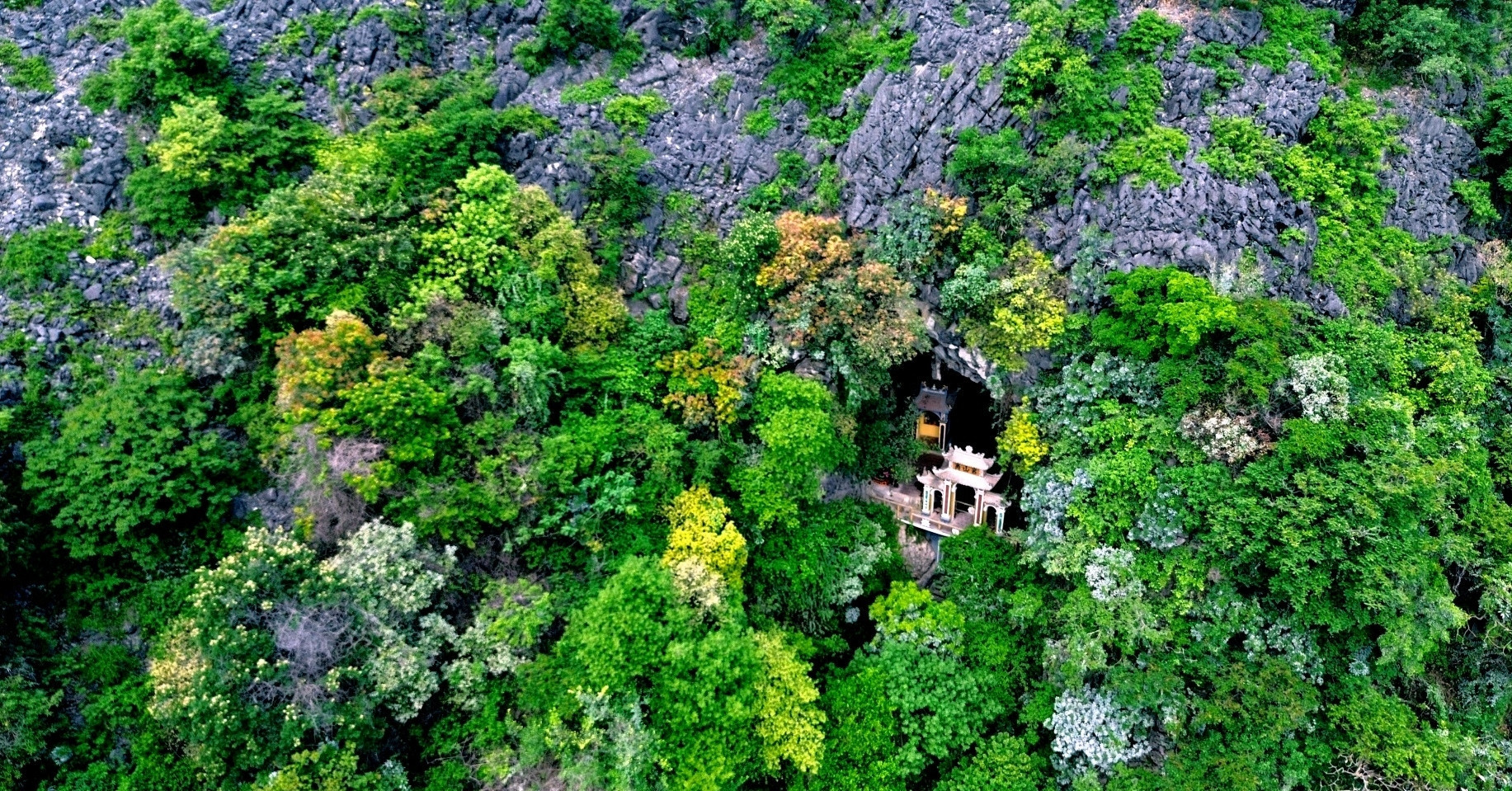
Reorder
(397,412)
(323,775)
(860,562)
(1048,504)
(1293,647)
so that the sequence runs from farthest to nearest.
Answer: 1. (860,562)
2. (1048,504)
3. (1293,647)
4. (397,412)
5. (323,775)

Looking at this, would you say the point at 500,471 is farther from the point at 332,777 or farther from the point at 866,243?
the point at 866,243

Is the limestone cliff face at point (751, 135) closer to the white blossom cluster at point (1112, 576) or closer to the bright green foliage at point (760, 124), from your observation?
the bright green foliage at point (760, 124)

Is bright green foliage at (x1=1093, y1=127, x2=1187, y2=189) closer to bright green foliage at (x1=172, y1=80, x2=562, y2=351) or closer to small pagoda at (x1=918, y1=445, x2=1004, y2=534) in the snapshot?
small pagoda at (x1=918, y1=445, x2=1004, y2=534)

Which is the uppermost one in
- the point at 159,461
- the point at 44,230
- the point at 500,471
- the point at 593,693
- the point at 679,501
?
the point at 44,230

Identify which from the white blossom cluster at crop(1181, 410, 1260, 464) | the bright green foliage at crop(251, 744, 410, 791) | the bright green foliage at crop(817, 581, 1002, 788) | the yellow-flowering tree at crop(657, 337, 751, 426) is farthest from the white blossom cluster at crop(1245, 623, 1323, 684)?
the bright green foliage at crop(251, 744, 410, 791)

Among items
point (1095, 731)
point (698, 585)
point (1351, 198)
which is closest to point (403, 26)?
point (698, 585)

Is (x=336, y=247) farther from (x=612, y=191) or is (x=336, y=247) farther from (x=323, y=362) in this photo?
(x=612, y=191)

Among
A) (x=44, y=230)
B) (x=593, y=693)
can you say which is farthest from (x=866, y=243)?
(x=44, y=230)
